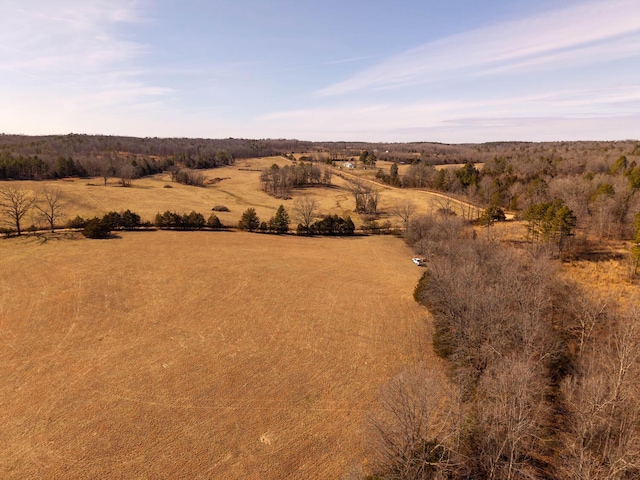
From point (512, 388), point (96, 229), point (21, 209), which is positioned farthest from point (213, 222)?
point (512, 388)

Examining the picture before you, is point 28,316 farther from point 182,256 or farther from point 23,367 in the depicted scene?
point 182,256

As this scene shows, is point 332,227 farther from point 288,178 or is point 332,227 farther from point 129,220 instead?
point 288,178

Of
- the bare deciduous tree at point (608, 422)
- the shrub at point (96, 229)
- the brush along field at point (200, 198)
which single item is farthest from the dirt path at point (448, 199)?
the shrub at point (96, 229)

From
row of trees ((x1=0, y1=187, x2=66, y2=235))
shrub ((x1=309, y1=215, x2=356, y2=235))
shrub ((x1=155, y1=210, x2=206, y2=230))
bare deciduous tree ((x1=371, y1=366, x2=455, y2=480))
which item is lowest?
bare deciduous tree ((x1=371, y1=366, x2=455, y2=480))

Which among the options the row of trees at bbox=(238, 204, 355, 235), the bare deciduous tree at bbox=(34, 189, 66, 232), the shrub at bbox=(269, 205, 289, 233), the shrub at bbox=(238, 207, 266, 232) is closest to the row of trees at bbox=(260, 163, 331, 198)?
the row of trees at bbox=(238, 204, 355, 235)

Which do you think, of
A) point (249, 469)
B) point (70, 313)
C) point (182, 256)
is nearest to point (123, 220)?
point (182, 256)

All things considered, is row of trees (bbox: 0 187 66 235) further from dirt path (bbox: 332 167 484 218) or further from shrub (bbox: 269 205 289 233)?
dirt path (bbox: 332 167 484 218)

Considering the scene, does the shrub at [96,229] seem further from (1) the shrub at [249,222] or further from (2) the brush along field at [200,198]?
(1) the shrub at [249,222]
